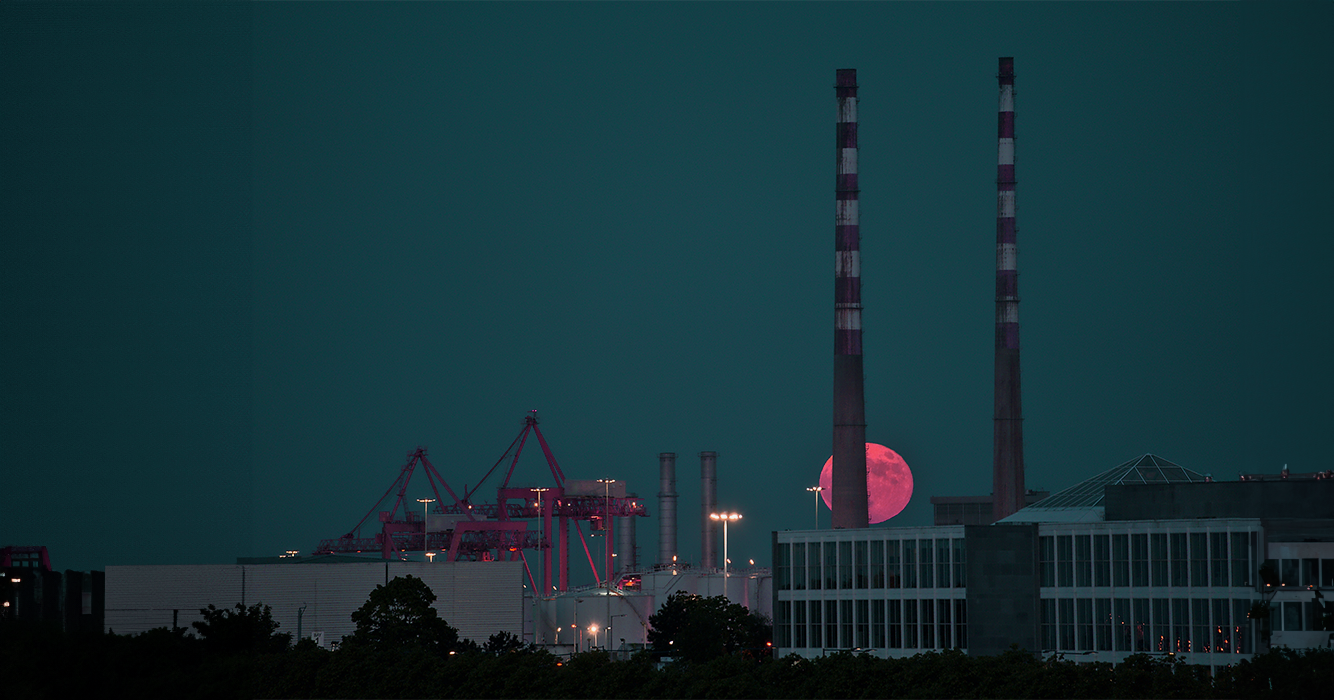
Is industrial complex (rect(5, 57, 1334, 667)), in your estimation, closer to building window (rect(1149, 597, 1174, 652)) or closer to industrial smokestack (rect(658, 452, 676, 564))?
building window (rect(1149, 597, 1174, 652))

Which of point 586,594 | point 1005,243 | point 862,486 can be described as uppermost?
point 1005,243

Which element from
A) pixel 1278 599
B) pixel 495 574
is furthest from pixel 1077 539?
pixel 495 574

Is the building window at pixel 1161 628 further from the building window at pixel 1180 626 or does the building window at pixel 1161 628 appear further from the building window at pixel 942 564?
the building window at pixel 942 564

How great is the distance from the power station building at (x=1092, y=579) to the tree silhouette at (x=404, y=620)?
1673cm

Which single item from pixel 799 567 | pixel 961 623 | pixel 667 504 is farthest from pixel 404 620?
pixel 667 504

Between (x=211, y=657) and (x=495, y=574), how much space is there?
51399 mm

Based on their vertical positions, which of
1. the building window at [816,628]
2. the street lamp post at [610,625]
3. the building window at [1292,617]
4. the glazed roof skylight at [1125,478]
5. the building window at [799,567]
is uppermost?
the glazed roof skylight at [1125,478]

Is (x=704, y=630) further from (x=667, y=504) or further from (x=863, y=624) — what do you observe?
(x=667, y=504)

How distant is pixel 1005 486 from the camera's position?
90500 mm

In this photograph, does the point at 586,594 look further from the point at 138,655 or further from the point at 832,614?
the point at 138,655

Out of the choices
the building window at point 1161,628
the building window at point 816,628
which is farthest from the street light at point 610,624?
the building window at point 1161,628

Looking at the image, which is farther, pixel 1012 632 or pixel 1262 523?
pixel 1012 632

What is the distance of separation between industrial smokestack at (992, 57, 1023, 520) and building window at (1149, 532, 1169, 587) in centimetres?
2847

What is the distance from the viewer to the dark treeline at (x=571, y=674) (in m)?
31.7
